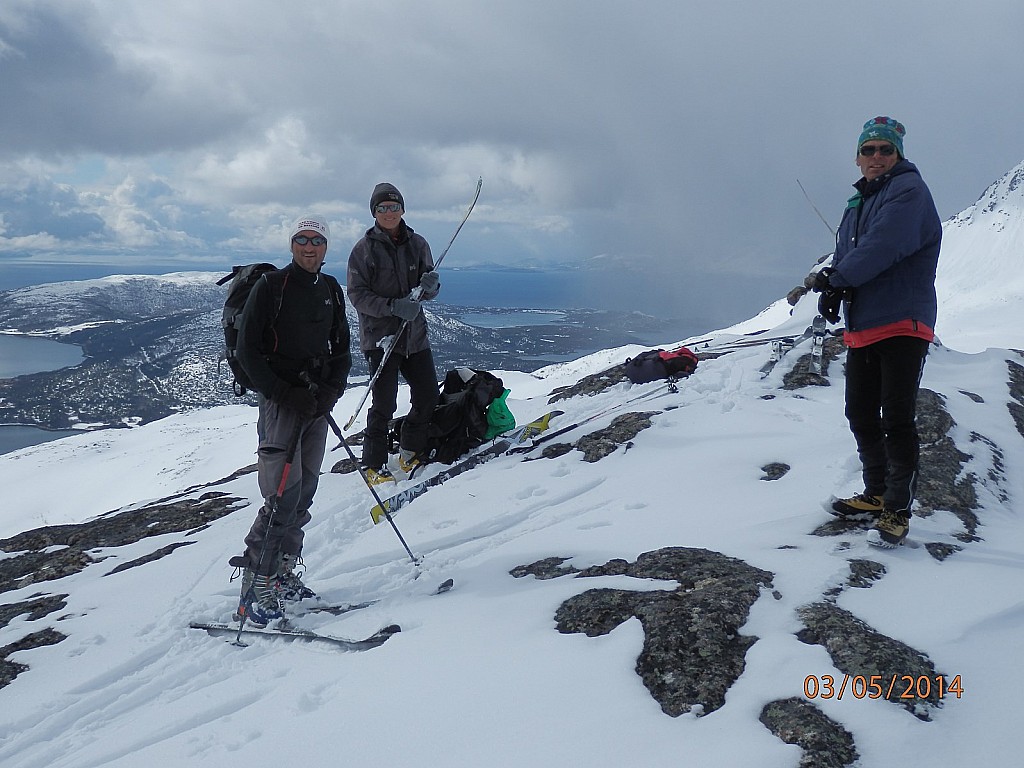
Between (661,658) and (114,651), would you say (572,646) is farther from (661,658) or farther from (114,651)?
(114,651)

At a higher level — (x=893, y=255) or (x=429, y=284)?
(x=893, y=255)

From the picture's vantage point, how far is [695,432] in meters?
8.68

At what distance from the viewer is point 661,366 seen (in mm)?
12500

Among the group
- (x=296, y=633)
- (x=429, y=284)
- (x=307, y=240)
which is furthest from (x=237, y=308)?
(x=429, y=284)

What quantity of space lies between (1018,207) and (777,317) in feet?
454

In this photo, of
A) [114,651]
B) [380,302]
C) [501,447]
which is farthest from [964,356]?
[114,651]

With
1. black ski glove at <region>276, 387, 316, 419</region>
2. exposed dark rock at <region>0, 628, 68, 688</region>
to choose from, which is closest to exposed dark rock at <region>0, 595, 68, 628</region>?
exposed dark rock at <region>0, 628, 68, 688</region>

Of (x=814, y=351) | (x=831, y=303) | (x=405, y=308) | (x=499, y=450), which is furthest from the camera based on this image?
(x=814, y=351)

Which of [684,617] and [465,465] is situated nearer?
[684,617]

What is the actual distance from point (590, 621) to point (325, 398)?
116 inches

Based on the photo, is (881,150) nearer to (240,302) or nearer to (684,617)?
(684,617)

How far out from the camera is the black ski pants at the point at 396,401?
27.7ft

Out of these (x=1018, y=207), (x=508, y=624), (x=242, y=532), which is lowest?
(x=242, y=532)

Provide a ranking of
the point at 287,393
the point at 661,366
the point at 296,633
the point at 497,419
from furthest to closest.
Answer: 1. the point at 661,366
2. the point at 497,419
3. the point at 287,393
4. the point at 296,633
